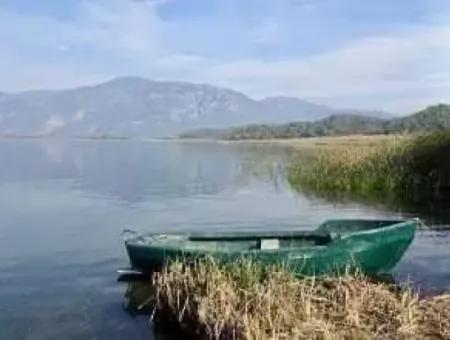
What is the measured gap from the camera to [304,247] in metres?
17.7

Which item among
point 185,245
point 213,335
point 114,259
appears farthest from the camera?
point 114,259

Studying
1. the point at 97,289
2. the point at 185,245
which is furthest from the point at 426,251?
the point at 97,289

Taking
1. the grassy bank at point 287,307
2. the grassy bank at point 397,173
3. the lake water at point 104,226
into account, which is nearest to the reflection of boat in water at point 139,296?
the lake water at point 104,226

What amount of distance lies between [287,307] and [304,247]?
6.02m

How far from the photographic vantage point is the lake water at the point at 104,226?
16484 millimetres

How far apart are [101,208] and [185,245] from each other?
19.7 meters

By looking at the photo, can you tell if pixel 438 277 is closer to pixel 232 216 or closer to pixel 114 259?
pixel 114 259

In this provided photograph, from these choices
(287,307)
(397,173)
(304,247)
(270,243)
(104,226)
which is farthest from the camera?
(397,173)

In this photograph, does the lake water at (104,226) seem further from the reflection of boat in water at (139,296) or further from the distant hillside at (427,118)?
the distant hillside at (427,118)

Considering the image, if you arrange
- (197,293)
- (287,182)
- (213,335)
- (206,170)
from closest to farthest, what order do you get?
(213,335)
(197,293)
(287,182)
(206,170)

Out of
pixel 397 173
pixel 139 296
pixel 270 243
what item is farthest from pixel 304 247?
pixel 397 173

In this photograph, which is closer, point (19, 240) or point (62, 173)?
point (19, 240)

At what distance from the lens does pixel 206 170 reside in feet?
217

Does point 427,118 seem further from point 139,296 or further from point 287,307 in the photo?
point 287,307
